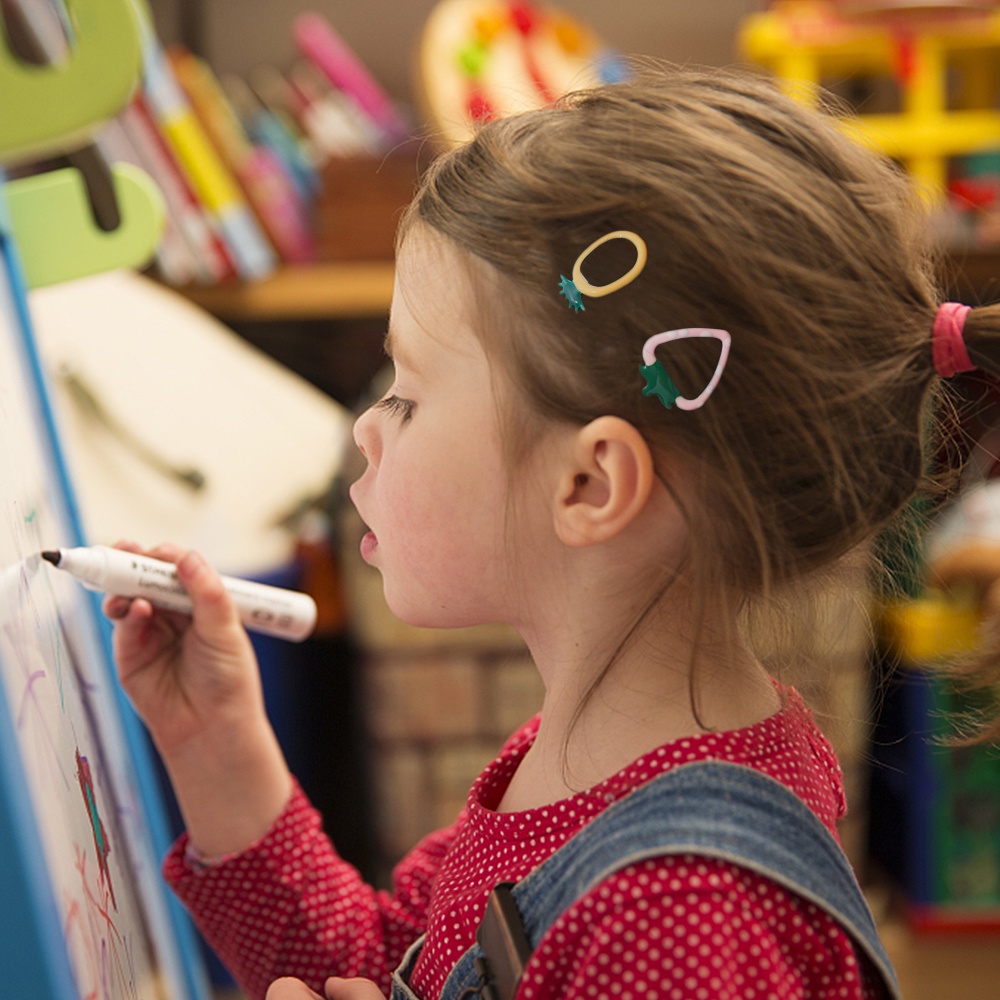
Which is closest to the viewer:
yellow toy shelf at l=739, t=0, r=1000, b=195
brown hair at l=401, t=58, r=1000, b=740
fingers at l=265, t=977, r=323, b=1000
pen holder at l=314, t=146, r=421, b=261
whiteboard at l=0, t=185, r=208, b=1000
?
whiteboard at l=0, t=185, r=208, b=1000

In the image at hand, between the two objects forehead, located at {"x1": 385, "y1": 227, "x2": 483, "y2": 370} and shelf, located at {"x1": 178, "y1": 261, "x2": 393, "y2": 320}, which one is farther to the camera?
shelf, located at {"x1": 178, "y1": 261, "x2": 393, "y2": 320}

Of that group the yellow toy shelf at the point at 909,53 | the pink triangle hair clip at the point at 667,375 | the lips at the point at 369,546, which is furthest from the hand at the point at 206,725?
the yellow toy shelf at the point at 909,53

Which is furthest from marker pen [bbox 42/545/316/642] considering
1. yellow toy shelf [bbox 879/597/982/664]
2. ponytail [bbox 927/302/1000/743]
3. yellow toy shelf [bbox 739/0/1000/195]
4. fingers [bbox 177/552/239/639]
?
yellow toy shelf [bbox 739/0/1000/195]

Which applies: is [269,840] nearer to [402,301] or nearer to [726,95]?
[402,301]

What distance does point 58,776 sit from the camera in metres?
0.52

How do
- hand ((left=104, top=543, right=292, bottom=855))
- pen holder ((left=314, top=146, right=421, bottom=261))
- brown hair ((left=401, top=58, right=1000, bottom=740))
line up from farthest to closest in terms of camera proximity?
pen holder ((left=314, top=146, right=421, bottom=261)) → hand ((left=104, top=543, right=292, bottom=855)) → brown hair ((left=401, top=58, right=1000, bottom=740))

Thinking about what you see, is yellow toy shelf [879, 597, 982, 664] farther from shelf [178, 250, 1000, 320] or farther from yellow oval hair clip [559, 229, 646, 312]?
yellow oval hair clip [559, 229, 646, 312]

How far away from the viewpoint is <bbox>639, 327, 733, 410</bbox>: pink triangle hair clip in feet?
1.66

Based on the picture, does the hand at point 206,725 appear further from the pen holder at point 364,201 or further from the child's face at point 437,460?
the pen holder at point 364,201

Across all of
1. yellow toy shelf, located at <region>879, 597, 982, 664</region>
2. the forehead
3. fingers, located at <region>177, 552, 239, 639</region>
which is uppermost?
the forehead

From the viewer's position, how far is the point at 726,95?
0.55 m

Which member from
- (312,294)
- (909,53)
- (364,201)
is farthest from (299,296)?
(909,53)

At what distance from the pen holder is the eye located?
1.01 meters

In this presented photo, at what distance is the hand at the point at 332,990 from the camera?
24.6 inches
